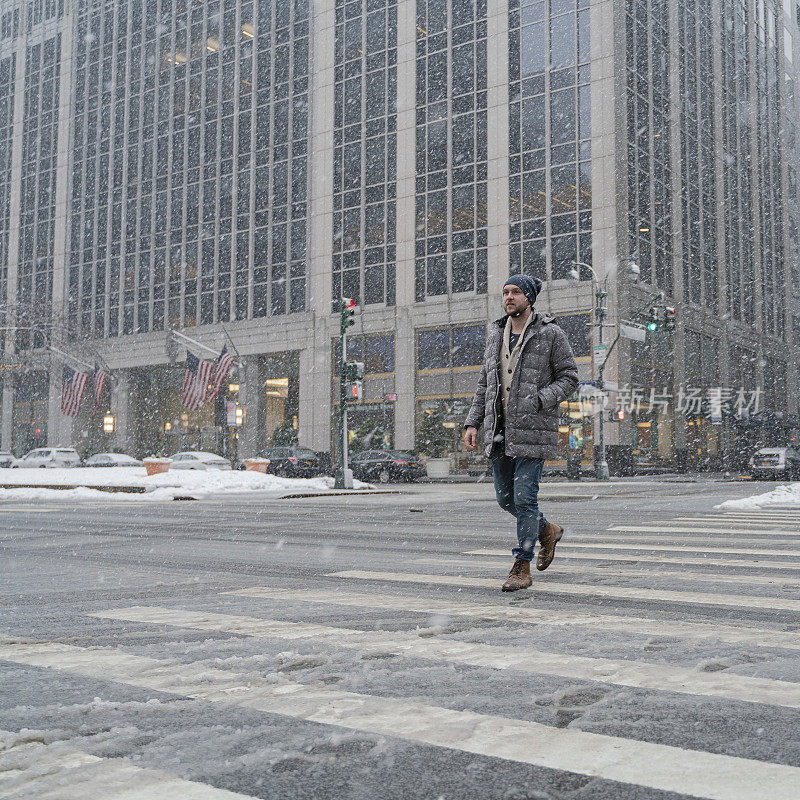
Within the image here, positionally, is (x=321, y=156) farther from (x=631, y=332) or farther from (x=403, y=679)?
(x=403, y=679)

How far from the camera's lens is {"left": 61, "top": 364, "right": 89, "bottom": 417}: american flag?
1585 inches

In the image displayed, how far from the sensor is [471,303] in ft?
141

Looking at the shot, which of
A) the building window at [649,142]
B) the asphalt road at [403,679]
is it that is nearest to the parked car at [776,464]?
the building window at [649,142]

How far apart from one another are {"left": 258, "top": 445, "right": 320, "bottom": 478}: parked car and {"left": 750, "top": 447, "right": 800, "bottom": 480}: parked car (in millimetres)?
18974

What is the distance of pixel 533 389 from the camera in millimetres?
5426

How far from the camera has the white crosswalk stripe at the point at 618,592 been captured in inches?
185

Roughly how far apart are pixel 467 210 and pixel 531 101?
20.2ft

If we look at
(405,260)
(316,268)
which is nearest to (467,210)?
(405,260)

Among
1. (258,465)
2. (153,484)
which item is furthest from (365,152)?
(153,484)

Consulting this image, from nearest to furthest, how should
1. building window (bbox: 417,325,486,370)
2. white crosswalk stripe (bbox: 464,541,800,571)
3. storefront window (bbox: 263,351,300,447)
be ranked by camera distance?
1. white crosswalk stripe (bbox: 464,541,800,571)
2. building window (bbox: 417,325,486,370)
3. storefront window (bbox: 263,351,300,447)

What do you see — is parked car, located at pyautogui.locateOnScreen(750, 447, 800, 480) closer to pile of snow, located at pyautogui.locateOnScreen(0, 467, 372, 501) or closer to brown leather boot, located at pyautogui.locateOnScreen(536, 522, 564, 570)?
pile of snow, located at pyautogui.locateOnScreen(0, 467, 372, 501)

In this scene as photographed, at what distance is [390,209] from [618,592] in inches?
1685

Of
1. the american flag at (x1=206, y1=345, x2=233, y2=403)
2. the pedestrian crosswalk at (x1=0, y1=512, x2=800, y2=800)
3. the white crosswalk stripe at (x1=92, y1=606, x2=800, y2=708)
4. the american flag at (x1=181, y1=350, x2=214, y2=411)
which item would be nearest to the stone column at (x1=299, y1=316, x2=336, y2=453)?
the american flag at (x1=181, y1=350, x2=214, y2=411)

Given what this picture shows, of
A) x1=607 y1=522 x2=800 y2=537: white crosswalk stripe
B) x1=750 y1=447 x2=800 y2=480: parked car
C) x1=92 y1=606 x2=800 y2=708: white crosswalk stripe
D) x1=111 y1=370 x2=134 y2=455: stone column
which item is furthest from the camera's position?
x1=111 y1=370 x2=134 y2=455: stone column
